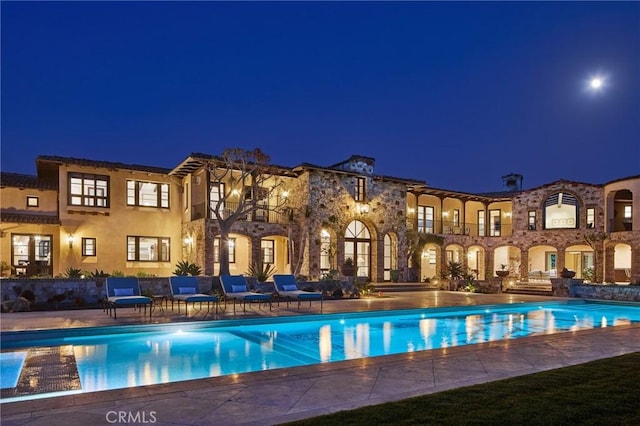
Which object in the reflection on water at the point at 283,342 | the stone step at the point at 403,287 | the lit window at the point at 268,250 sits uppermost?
the lit window at the point at 268,250

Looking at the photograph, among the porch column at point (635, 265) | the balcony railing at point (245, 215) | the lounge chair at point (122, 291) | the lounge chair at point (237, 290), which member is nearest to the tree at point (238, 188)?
the balcony railing at point (245, 215)

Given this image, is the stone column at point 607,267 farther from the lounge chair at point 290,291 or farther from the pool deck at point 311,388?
the pool deck at point 311,388

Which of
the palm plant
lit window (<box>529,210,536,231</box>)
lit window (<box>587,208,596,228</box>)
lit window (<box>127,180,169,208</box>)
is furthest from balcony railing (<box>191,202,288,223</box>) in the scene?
lit window (<box>587,208,596,228</box>)

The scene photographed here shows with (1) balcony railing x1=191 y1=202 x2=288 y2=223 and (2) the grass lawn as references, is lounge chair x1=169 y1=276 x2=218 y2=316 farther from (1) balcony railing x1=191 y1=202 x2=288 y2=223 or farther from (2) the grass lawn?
(2) the grass lawn

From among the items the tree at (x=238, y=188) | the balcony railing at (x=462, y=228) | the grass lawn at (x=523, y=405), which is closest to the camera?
the grass lawn at (x=523, y=405)

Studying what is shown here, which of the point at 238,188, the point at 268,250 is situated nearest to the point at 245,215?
the point at 238,188

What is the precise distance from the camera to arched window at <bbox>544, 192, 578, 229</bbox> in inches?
1083

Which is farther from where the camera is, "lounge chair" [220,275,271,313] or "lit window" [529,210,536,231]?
"lit window" [529,210,536,231]

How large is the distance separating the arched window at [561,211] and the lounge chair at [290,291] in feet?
66.5

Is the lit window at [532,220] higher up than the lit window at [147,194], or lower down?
lower down

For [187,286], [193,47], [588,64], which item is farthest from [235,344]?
[193,47]

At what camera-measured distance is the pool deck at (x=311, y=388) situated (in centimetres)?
414

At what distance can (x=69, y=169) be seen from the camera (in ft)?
64.5

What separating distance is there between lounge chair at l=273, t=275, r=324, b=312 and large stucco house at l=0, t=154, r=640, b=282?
14.7 feet
